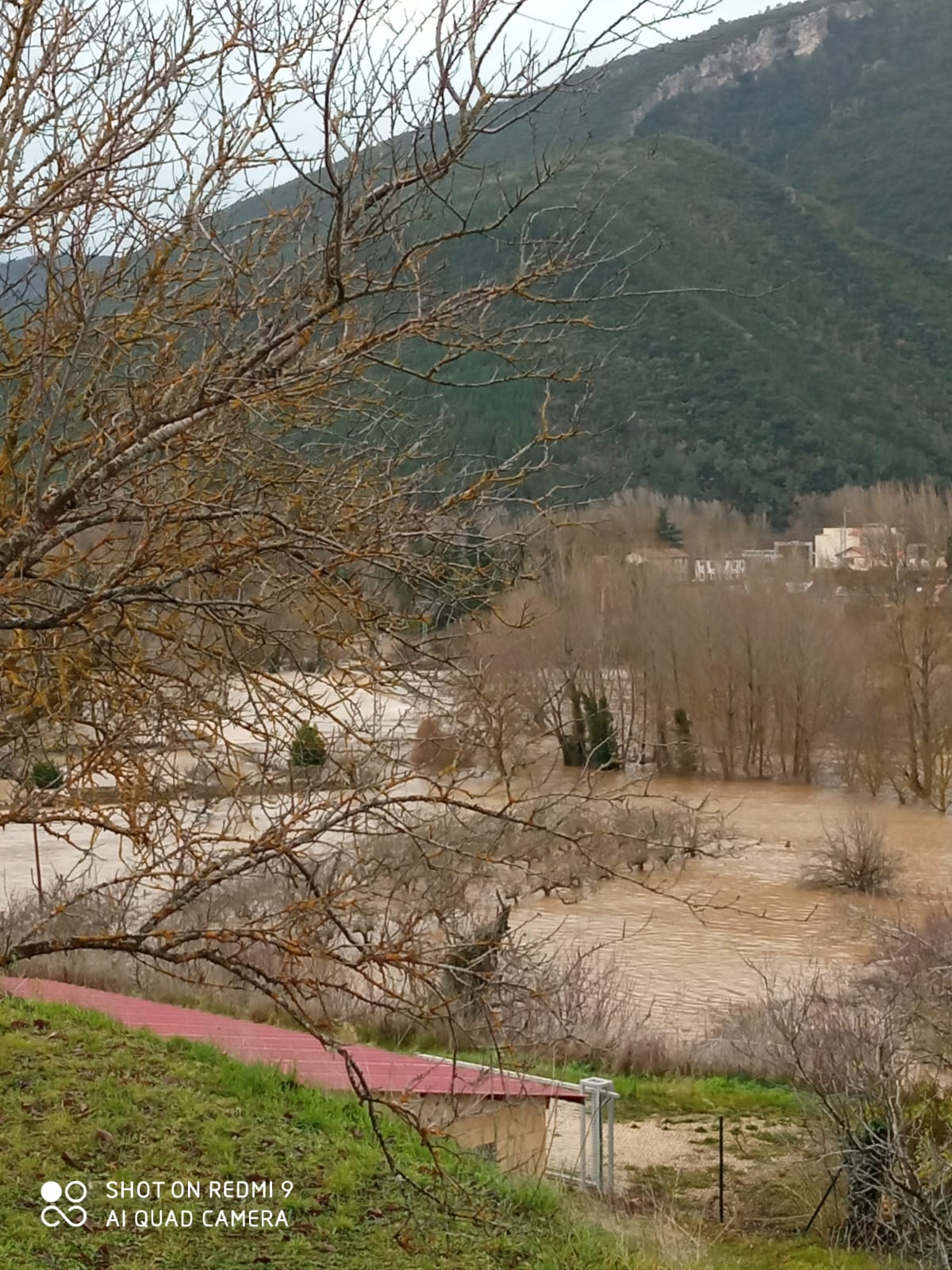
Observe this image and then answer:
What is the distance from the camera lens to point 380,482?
4754mm

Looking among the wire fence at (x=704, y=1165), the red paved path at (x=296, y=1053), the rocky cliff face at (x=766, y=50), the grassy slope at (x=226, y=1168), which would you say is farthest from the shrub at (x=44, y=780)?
the rocky cliff face at (x=766, y=50)

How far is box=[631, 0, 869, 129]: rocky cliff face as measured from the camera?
143m

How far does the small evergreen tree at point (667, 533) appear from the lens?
46.7m

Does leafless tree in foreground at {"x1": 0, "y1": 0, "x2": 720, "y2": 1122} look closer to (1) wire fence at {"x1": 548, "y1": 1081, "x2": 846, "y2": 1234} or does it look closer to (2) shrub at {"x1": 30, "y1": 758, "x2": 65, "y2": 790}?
(2) shrub at {"x1": 30, "y1": 758, "x2": 65, "y2": 790}

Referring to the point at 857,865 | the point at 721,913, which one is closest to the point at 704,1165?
the point at 721,913

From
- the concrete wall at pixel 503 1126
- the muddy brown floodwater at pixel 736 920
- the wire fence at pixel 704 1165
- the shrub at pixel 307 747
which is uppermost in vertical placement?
the shrub at pixel 307 747

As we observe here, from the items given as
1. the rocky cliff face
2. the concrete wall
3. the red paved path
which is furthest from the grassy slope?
the rocky cliff face

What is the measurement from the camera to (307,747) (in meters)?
4.78

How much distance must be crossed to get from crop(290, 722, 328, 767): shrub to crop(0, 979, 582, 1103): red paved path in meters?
2.43

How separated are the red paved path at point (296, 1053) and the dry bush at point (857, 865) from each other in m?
14.6

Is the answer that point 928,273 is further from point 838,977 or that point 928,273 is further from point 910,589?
point 838,977

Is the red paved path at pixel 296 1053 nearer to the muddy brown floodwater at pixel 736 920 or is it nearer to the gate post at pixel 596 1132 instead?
the gate post at pixel 596 1132

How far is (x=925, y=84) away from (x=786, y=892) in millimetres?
134404

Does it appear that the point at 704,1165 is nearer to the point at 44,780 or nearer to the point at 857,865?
the point at 44,780
